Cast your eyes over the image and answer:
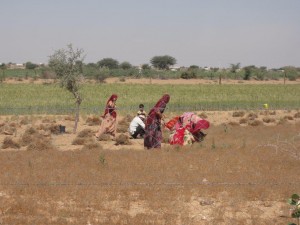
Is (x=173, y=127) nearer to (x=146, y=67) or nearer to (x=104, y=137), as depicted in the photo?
(x=104, y=137)

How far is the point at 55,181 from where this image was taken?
46.1ft

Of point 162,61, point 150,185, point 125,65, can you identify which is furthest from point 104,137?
point 162,61

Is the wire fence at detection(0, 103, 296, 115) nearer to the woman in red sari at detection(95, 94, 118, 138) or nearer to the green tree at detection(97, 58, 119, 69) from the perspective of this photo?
the woman in red sari at detection(95, 94, 118, 138)

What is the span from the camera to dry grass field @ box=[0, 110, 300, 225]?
11906 millimetres

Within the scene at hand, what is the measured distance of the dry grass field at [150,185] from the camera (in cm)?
1191

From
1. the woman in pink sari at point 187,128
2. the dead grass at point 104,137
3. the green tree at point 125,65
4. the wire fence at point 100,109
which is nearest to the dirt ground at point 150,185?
the woman in pink sari at point 187,128

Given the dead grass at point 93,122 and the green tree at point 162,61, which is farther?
the green tree at point 162,61

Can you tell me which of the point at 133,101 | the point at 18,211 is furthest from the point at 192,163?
the point at 133,101

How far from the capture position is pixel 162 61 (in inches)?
5453

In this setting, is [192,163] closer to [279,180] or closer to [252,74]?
[279,180]

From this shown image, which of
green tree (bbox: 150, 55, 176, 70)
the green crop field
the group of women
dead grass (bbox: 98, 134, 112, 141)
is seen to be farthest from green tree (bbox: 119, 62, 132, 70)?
the group of women

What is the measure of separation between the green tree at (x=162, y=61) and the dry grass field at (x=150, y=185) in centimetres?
11800

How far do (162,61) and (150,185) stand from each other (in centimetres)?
12560

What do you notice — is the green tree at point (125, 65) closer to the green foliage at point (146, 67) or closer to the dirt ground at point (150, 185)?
the green foliage at point (146, 67)
